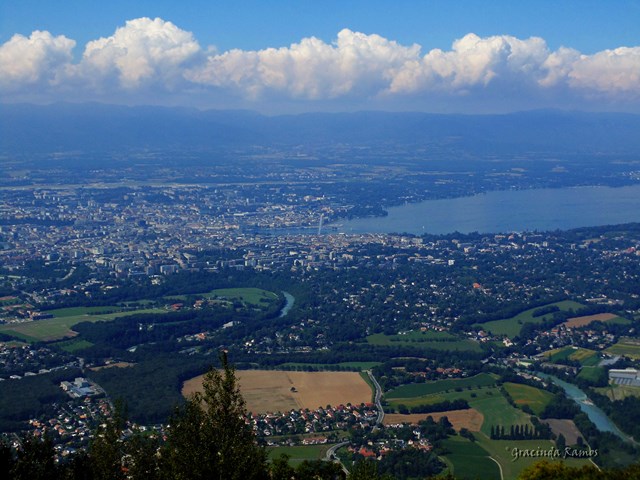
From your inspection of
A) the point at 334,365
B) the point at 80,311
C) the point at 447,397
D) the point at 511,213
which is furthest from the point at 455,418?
the point at 511,213

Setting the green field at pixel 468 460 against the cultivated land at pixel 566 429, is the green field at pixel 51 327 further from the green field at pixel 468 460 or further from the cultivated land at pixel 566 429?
the cultivated land at pixel 566 429

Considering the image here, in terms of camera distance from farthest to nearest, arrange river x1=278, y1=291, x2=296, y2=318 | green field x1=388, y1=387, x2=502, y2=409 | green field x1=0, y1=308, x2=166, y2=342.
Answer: river x1=278, y1=291, x2=296, y2=318, green field x1=0, y1=308, x2=166, y2=342, green field x1=388, y1=387, x2=502, y2=409

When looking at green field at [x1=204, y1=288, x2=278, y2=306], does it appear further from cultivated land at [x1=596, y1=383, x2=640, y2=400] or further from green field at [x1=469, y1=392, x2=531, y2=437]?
cultivated land at [x1=596, y1=383, x2=640, y2=400]

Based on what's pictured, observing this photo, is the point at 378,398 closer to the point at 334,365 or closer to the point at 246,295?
the point at 334,365

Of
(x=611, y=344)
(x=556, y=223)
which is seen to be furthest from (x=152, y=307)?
(x=556, y=223)

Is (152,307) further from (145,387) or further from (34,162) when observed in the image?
(34,162)

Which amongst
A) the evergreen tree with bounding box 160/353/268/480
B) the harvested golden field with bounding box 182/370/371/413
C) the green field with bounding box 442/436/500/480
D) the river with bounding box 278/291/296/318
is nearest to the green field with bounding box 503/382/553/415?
the green field with bounding box 442/436/500/480

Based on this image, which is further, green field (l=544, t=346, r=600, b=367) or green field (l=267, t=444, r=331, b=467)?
green field (l=544, t=346, r=600, b=367)
